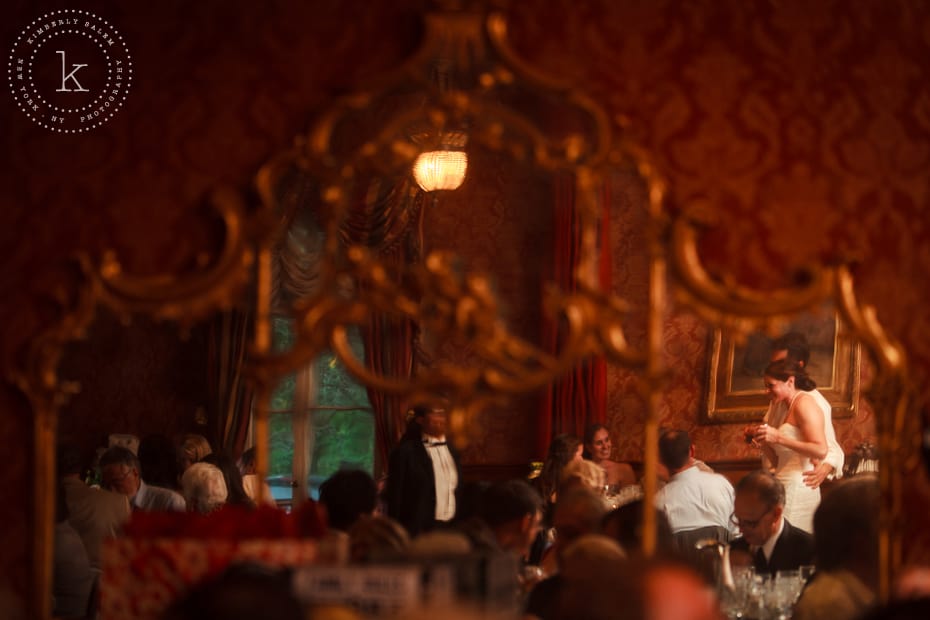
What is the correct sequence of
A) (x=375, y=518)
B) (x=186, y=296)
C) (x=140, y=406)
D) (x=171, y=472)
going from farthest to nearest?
(x=140, y=406)
(x=171, y=472)
(x=375, y=518)
(x=186, y=296)

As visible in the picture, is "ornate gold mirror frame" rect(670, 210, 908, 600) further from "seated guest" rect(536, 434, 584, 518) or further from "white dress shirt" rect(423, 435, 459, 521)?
"seated guest" rect(536, 434, 584, 518)

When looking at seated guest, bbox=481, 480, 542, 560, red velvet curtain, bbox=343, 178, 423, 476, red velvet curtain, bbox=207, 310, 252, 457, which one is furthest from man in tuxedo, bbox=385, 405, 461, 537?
red velvet curtain, bbox=207, 310, 252, 457

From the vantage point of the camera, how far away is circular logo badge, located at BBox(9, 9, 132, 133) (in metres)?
2.75

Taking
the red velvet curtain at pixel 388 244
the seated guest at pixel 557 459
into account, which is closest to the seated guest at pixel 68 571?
the seated guest at pixel 557 459

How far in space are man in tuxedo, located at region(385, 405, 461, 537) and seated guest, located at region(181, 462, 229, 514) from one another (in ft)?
2.56

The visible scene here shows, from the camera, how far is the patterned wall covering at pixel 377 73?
277 centimetres

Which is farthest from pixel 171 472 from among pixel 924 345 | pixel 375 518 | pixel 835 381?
pixel 924 345

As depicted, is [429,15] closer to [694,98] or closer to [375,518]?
[694,98]

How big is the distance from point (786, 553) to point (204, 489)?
2.40m

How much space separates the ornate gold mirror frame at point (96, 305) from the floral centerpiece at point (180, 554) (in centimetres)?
19

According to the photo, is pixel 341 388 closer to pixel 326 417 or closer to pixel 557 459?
pixel 326 417

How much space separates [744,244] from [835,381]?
12.4 feet

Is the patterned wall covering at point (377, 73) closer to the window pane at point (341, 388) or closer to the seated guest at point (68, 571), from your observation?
the seated guest at point (68, 571)

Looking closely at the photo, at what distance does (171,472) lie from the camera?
18.5ft
